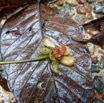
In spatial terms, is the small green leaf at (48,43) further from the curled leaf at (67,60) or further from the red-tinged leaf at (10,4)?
the red-tinged leaf at (10,4)

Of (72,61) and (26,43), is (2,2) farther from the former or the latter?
(72,61)

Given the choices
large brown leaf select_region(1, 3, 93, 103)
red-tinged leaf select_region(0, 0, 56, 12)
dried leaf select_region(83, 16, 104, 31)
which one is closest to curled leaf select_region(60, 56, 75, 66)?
large brown leaf select_region(1, 3, 93, 103)

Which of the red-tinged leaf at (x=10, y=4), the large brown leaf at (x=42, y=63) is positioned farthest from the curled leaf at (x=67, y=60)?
the red-tinged leaf at (x=10, y=4)

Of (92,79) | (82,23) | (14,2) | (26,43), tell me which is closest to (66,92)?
(92,79)

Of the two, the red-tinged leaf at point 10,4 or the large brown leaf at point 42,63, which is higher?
the red-tinged leaf at point 10,4

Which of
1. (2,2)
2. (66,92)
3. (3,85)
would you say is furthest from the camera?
(2,2)

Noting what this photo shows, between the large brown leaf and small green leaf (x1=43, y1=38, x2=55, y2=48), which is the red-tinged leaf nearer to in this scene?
the large brown leaf

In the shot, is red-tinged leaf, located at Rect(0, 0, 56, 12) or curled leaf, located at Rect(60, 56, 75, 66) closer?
curled leaf, located at Rect(60, 56, 75, 66)

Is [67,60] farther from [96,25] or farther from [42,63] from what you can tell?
[96,25]

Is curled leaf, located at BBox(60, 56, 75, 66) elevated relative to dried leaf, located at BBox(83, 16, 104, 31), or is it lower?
lower
